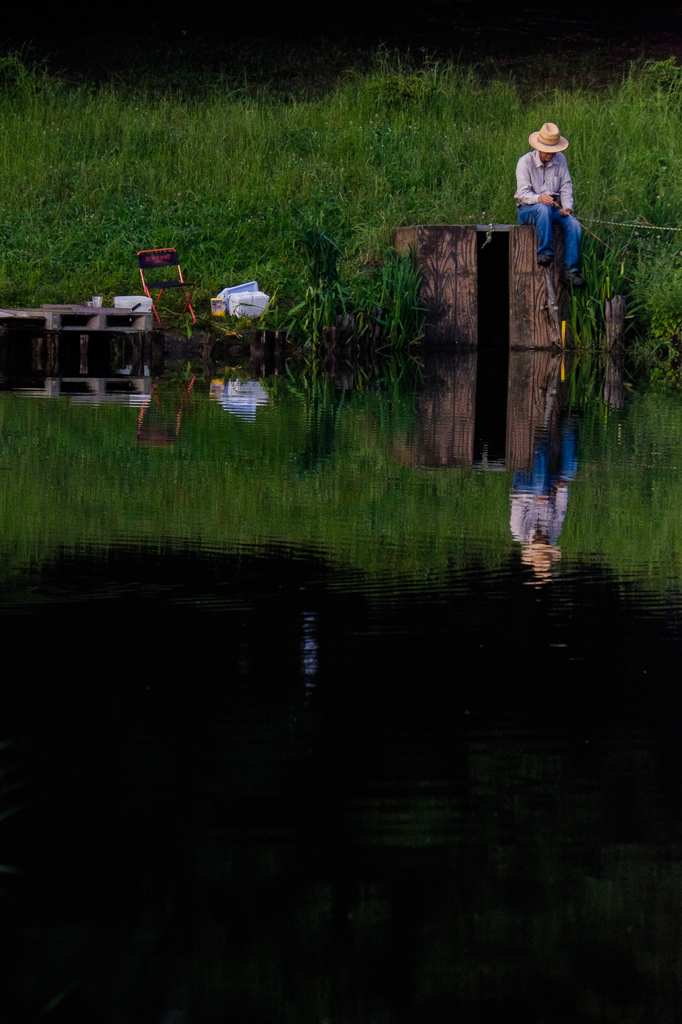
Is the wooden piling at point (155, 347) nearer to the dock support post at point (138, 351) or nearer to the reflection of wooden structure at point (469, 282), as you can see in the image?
the dock support post at point (138, 351)

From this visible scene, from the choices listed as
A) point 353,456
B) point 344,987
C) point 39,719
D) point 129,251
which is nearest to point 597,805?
point 344,987

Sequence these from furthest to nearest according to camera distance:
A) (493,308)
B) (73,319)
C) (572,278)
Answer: (493,308) < (572,278) < (73,319)

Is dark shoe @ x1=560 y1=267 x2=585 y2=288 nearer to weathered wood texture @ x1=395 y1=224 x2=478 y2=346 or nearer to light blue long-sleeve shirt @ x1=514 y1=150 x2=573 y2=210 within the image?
light blue long-sleeve shirt @ x1=514 y1=150 x2=573 y2=210

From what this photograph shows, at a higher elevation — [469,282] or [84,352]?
[469,282]

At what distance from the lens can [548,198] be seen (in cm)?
1559

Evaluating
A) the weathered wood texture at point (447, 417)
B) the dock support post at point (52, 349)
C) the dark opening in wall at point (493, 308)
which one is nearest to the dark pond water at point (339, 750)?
the weathered wood texture at point (447, 417)

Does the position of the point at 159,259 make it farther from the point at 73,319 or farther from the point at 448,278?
the point at 448,278

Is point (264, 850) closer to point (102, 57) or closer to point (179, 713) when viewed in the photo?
point (179, 713)

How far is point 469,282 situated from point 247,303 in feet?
8.13

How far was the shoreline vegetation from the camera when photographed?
16.5 meters

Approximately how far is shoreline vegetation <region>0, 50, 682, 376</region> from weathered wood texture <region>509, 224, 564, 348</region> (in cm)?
36

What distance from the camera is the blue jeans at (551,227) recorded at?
1560cm

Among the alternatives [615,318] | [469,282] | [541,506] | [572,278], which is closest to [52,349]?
[469,282]

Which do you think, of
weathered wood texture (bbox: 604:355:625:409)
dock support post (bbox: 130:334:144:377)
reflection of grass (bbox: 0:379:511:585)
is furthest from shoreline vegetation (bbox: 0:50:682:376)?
reflection of grass (bbox: 0:379:511:585)
